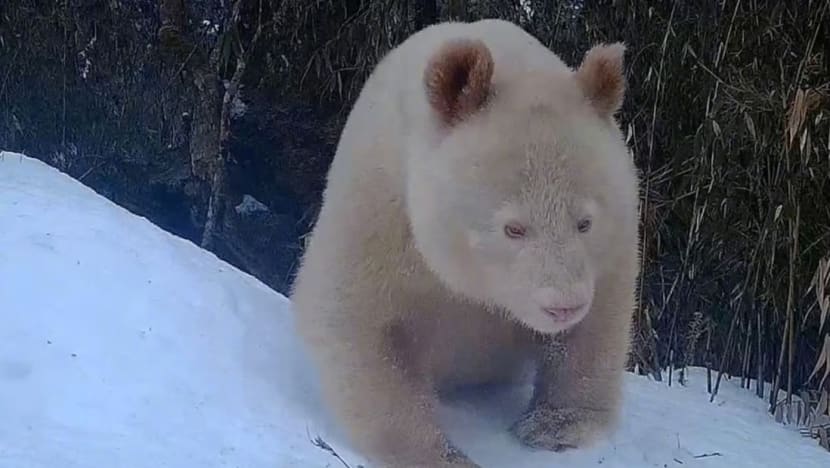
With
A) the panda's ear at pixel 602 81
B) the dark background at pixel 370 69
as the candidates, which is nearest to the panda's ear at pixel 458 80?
the panda's ear at pixel 602 81

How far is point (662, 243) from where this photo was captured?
5.58m

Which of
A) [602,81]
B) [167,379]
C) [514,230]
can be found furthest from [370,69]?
[514,230]

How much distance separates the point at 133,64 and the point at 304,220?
5.09 ft

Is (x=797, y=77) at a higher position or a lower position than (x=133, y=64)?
higher

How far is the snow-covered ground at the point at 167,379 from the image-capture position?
258 cm

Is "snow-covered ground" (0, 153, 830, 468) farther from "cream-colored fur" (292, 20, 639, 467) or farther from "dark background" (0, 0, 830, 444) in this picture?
"dark background" (0, 0, 830, 444)

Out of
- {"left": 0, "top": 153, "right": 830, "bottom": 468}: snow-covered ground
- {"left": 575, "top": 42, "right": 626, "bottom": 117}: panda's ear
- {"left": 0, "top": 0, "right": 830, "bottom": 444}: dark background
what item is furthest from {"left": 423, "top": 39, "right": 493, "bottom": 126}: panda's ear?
{"left": 0, "top": 0, "right": 830, "bottom": 444}: dark background

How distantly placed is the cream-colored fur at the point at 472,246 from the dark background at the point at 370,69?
5.21 feet

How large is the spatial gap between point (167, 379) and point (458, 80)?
1031 mm

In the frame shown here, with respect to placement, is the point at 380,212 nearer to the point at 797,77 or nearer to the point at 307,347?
the point at 307,347

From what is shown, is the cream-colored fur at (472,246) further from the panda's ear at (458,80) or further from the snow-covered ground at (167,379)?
the snow-covered ground at (167,379)

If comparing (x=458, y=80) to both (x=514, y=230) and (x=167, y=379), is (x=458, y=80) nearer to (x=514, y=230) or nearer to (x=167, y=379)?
(x=514, y=230)

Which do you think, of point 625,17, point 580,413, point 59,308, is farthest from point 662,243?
point 59,308

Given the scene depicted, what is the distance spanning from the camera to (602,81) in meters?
2.89
